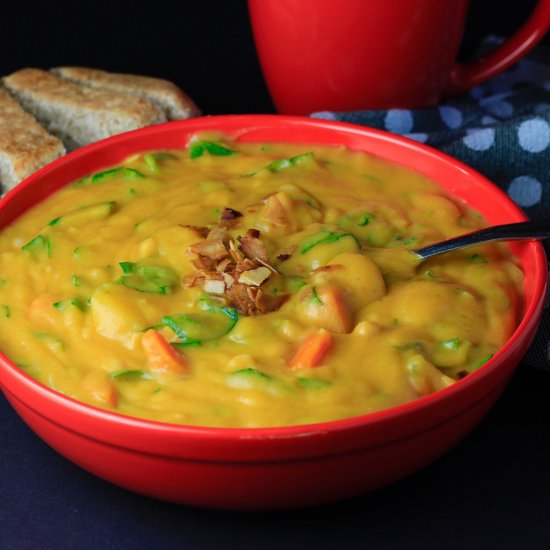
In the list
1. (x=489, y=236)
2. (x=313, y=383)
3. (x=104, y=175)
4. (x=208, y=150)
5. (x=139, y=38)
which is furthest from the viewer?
(x=139, y=38)

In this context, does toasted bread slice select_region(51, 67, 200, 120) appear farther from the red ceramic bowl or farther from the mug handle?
the red ceramic bowl

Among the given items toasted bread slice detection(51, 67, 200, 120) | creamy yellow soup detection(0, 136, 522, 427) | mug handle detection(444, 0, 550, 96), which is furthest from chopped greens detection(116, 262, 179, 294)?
mug handle detection(444, 0, 550, 96)

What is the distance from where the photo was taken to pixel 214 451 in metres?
1.95

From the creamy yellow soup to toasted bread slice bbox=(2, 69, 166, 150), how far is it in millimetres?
855

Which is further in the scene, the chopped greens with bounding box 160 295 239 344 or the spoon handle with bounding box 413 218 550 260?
the spoon handle with bounding box 413 218 550 260

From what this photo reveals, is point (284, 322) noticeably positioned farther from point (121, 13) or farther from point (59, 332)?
point (121, 13)

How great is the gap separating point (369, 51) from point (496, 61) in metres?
0.59

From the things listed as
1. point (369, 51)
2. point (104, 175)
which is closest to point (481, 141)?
point (369, 51)

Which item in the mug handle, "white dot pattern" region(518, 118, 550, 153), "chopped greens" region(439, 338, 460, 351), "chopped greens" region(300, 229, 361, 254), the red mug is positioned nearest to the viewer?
"chopped greens" region(439, 338, 460, 351)

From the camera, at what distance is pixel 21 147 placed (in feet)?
11.1

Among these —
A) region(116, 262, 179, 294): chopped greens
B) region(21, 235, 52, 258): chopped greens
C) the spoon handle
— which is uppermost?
region(21, 235, 52, 258): chopped greens

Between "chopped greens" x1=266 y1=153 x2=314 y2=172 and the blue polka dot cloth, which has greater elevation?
"chopped greens" x1=266 y1=153 x2=314 y2=172

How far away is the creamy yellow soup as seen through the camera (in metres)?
2.09

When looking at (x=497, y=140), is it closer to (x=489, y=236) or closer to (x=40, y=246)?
(x=489, y=236)
